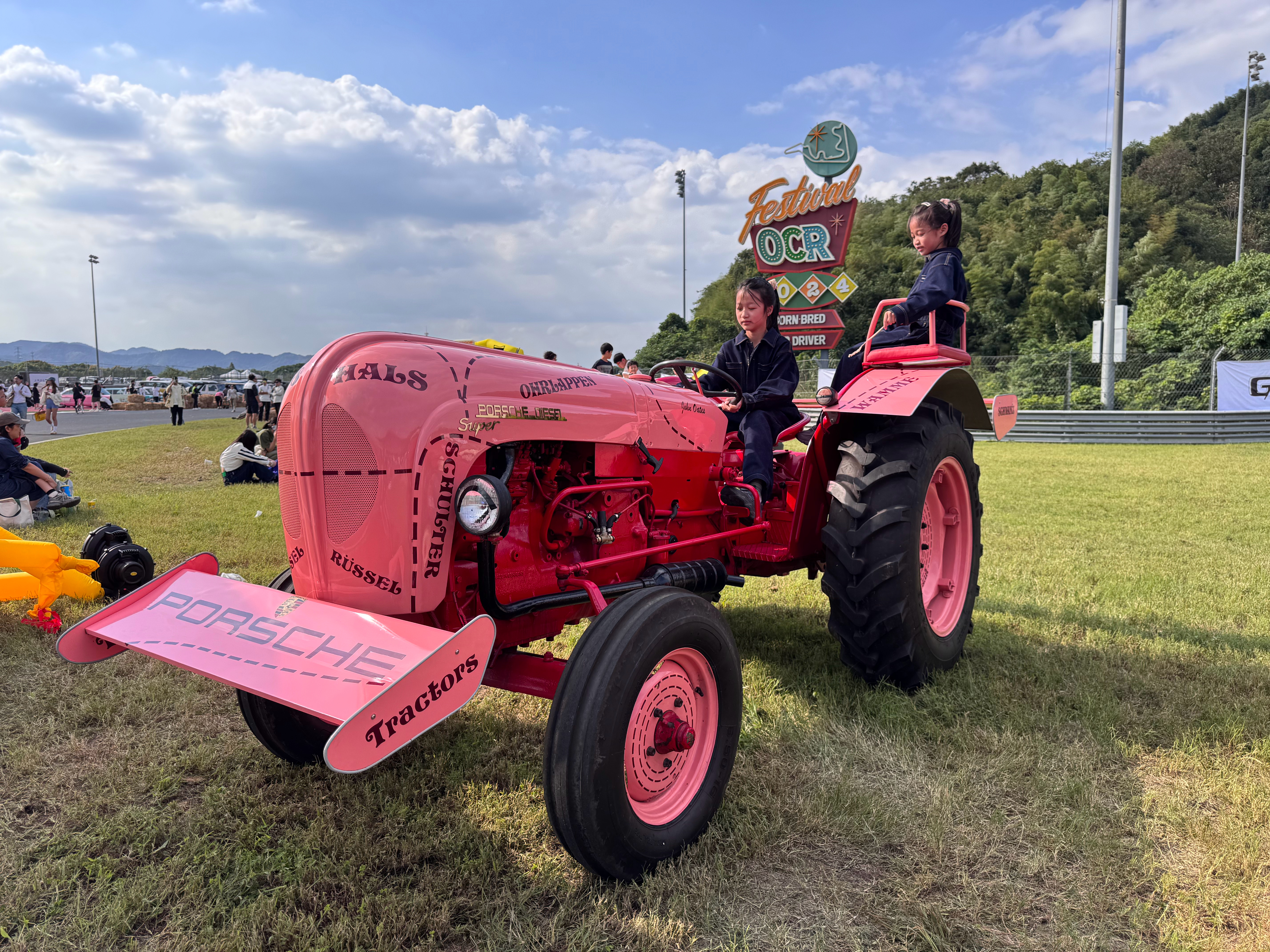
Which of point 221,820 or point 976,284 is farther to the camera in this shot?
point 976,284

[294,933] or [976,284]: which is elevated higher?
[976,284]

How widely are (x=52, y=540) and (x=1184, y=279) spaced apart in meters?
37.1

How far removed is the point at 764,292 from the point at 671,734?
227 centimetres

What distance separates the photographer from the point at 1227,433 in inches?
601

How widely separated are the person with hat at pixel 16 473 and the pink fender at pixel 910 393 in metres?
7.43

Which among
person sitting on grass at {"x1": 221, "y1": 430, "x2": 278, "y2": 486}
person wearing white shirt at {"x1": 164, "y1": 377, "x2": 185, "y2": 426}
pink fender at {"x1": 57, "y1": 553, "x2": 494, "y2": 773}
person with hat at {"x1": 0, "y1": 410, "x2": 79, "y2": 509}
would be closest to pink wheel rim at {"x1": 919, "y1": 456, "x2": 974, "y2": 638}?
pink fender at {"x1": 57, "y1": 553, "x2": 494, "y2": 773}

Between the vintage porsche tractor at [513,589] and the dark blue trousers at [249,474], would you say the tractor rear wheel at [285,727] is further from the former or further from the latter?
the dark blue trousers at [249,474]

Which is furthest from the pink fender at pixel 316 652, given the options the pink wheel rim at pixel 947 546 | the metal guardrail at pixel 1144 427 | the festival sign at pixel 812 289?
the festival sign at pixel 812 289

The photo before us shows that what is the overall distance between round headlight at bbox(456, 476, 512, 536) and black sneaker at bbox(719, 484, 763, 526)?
1557 millimetres

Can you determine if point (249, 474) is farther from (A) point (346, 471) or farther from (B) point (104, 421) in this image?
(B) point (104, 421)

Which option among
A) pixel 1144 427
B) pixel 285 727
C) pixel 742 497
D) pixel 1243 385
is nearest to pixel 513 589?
pixel 285 727

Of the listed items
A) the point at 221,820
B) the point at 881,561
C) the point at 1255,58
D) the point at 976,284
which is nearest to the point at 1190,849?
the point at 881,561

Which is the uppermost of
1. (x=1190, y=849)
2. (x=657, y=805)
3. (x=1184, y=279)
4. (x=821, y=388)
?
(x=1184, y=279)

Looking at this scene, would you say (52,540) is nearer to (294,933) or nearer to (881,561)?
(294,933)
